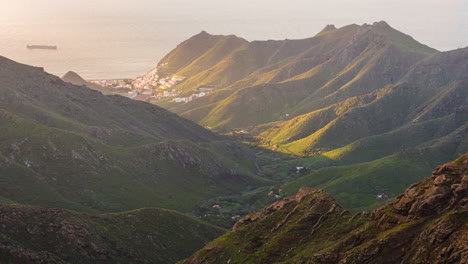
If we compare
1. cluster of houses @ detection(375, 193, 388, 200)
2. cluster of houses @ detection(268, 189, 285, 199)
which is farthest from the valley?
cluster of houses @ detection(268, 189, 285, 199)

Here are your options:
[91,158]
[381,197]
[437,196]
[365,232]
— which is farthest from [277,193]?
[437,196]

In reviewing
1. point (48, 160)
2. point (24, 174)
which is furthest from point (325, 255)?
point (48, 160)

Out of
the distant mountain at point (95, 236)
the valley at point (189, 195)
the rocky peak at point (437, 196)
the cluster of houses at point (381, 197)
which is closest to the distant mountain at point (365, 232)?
the rocky peak at point (437, 196)

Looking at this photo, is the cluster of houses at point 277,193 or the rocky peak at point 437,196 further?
the cluster of houses at point 277,193

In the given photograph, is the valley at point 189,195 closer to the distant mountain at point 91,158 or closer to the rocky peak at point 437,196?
the rocky peak at point 437,196

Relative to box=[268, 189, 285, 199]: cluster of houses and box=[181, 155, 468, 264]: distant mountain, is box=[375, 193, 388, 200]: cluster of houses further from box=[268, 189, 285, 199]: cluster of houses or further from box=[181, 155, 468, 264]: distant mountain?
box=[181, 155, 468, 264]: distant mountain

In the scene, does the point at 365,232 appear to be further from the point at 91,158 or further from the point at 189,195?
the point at 91,158

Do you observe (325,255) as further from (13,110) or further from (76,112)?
(76,112)
